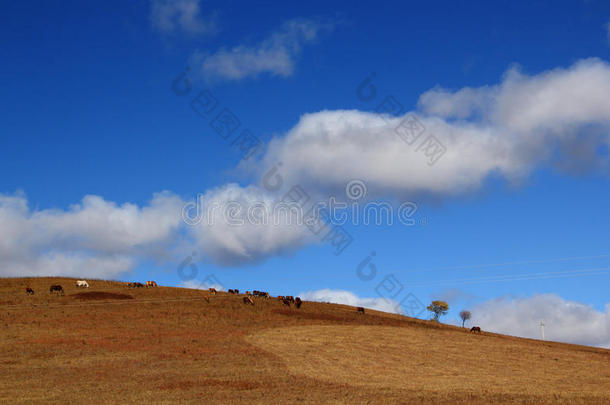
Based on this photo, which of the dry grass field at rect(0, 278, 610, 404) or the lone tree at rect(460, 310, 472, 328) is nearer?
the dry grass field at rect(0, 278, 610, 404)

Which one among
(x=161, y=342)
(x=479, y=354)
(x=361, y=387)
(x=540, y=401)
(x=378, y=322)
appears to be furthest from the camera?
(x=378, y=322)

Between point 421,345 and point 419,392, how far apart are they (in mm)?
21320

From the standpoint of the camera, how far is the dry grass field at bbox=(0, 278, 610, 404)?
32812 millimetres

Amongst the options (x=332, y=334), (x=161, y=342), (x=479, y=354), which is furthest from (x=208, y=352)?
(x=479, y=354)

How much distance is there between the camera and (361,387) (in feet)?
116

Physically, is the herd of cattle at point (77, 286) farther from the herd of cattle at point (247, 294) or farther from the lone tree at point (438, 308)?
the lone tree at point (438, 308)

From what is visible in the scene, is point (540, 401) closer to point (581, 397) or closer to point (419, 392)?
point (581, 397)

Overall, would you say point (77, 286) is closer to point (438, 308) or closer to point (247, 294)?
point (247, 294)

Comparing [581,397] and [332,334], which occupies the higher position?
[332,334]

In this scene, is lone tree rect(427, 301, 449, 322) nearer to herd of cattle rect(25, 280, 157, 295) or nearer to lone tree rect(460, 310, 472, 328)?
lone tree rect(460, 310, 472, 328)

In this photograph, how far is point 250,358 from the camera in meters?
43.0

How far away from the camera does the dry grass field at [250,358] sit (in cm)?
3281

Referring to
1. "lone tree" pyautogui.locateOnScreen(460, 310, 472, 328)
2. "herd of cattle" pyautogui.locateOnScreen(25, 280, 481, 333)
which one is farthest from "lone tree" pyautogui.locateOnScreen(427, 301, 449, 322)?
"herd of cattle" pyautogui.locateOnScreen(25, 280, 481, 333)

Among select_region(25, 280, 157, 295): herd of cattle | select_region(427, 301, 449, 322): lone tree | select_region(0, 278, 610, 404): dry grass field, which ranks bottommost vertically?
select_region(0, 278, 610, 404): dry grass field
